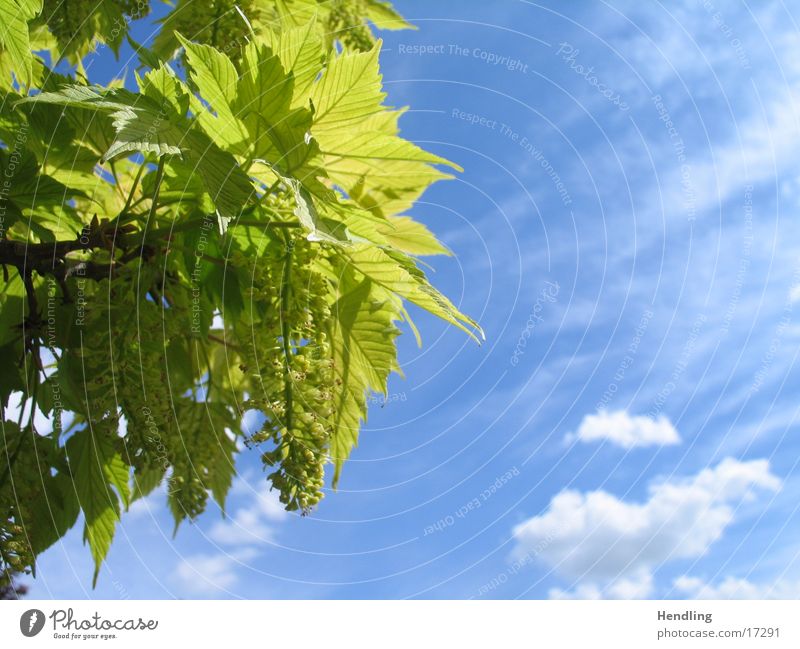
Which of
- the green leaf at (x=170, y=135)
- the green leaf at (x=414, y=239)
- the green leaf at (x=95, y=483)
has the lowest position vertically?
the green leaf at (x=95, y=483)

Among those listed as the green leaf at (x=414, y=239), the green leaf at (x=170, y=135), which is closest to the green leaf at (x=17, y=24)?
the green leaf at (x=170, y=135)

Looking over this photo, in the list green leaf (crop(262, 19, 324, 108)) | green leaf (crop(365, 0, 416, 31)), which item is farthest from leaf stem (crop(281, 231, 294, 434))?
green leaf (crop(365, 0, 416, 31))

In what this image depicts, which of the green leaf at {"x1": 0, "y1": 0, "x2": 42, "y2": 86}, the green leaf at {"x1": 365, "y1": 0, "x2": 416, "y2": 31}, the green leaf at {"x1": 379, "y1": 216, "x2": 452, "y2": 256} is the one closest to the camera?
the green leaf at {"x1": 0, "y1": 0, "x2": 42, "y2": 86}

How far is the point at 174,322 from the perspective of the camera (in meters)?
0.91

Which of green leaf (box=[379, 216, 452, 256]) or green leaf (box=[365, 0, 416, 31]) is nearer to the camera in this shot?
green leaf (box=[379, 216, 452, 256])

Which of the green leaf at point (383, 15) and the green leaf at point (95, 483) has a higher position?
the green leaf at point (383, 15)

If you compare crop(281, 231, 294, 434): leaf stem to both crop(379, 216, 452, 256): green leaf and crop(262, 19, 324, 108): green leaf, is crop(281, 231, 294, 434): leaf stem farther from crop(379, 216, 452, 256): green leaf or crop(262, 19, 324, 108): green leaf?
crop(379, 216, 452, 256): green leaf

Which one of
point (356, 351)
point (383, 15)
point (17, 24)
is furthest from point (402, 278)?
point (383, 15)

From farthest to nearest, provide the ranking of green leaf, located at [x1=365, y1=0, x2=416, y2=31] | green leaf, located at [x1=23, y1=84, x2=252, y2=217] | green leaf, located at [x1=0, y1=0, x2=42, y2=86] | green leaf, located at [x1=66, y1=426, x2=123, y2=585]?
green leaf, located at [x1=365, y1=0, x2=416, y2=31] < green leaf, located at [x1=66, y1=426, x2=123, y2=585] < green leaf, located at [x1=0, y1=0, x2=42, y2=86] < green leaf, located at [x1=23, y1=84, x2=252, y2=217]

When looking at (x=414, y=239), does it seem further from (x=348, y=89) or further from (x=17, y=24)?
(x=17, y=24)

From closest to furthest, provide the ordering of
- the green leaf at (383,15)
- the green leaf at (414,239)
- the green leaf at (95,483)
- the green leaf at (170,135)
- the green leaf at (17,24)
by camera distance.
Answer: the green leaf at (170,135)
the green leaf at (17,24)
the green leaf at (95,483)
the green leaf at (414,239)
the green leaf at (383,15)

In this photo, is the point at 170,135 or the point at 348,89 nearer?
the point at 170,135

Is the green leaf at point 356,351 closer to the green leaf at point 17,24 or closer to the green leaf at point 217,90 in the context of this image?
the green leaf at point 217,90
